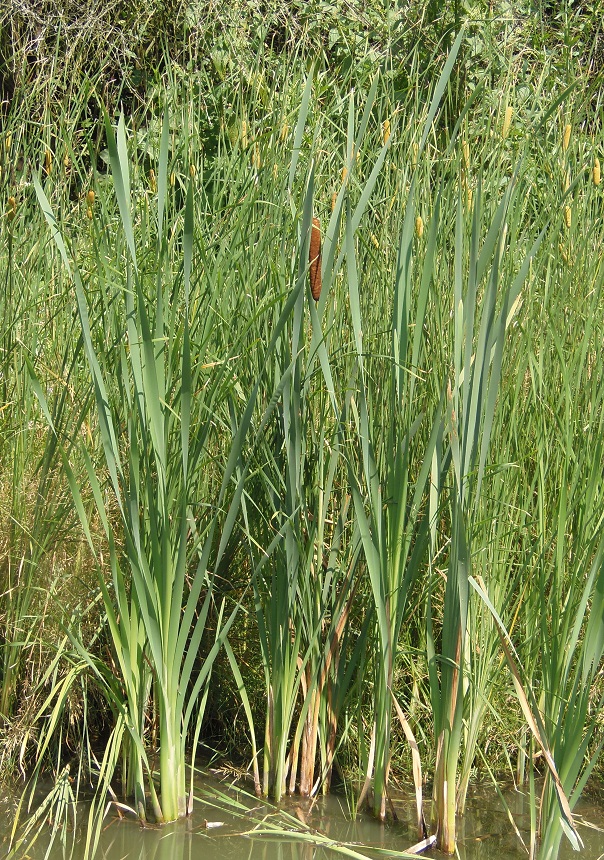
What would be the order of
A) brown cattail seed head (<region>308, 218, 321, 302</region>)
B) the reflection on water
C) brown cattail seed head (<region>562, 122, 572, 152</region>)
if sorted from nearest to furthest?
brown cattail seed head (<region>308, 218, 321, 302</region>), the reflection on water, brown cattail seed head (<region>562, 122, 572, 152</region>)

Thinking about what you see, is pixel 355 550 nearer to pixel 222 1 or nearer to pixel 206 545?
pixel 206 545

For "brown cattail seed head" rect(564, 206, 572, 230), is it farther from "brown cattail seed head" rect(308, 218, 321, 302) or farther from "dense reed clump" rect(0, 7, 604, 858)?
"brown cattail seed head" rect(308, 218, 321, 302)

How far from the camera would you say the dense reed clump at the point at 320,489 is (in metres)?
1.82

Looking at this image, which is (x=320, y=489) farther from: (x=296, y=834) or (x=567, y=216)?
(x=567, y=216)

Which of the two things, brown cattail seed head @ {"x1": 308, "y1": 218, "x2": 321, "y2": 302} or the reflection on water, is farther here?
the reflection on water

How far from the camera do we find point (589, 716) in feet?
7.47

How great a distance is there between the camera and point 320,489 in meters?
2.03

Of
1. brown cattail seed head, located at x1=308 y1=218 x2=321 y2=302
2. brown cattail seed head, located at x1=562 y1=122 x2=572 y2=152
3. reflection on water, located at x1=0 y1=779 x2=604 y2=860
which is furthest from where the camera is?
brown cattail seed head, located at x1=562 y1=122 x2=572 y2=152

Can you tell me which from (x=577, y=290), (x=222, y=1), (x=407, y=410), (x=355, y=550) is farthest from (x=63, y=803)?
(x=222, y=1)

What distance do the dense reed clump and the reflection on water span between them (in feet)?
0.15

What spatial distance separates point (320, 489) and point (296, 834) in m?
0.72

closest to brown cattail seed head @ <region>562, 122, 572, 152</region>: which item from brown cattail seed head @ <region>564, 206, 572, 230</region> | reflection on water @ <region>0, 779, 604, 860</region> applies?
brown cattail seed head @ <region>564, 206, 572, 230</region>

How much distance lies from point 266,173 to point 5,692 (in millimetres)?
1423

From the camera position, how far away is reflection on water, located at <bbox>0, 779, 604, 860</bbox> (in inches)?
75.4
